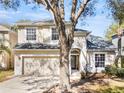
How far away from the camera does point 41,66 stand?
35000 millimetres

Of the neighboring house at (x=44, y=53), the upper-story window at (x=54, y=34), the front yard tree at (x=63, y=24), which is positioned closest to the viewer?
the front yard tree at (x=63, y=24)

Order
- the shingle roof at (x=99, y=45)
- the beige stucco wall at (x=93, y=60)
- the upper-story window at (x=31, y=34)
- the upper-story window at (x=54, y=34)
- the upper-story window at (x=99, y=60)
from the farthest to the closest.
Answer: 1. the upper-story window at (x=31, y=34)
2. the upper-story window at (x=54, y=34)
3. the shingle roof at (x=99, y=45)
4. the upper-story window at (x=99, y=60)
5. the beige stucco wall at (x=93, y=60)

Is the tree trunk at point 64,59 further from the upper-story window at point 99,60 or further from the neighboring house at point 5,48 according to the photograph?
the neighboring house at point 5,48

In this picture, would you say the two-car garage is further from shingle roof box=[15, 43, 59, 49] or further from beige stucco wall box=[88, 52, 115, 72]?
beige stucco wall box=[88, 52, 115, 72]

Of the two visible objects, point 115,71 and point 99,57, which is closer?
point 115,71

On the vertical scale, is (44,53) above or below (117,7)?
below

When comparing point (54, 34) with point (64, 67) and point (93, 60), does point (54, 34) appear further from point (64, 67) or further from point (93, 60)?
point (64, 67)

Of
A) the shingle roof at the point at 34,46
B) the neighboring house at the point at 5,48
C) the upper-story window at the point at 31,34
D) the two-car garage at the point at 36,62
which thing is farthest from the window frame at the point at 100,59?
the neighboring house at the point at 5,48

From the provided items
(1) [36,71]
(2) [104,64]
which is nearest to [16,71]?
(1) [36,71]

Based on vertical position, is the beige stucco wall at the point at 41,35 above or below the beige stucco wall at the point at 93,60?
above

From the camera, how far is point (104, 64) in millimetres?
35531

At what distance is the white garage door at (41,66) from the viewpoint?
34.9 meters

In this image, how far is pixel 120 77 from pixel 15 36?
20826mm

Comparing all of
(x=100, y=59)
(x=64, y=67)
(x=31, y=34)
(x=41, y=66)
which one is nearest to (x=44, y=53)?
(x=41, y=66)
